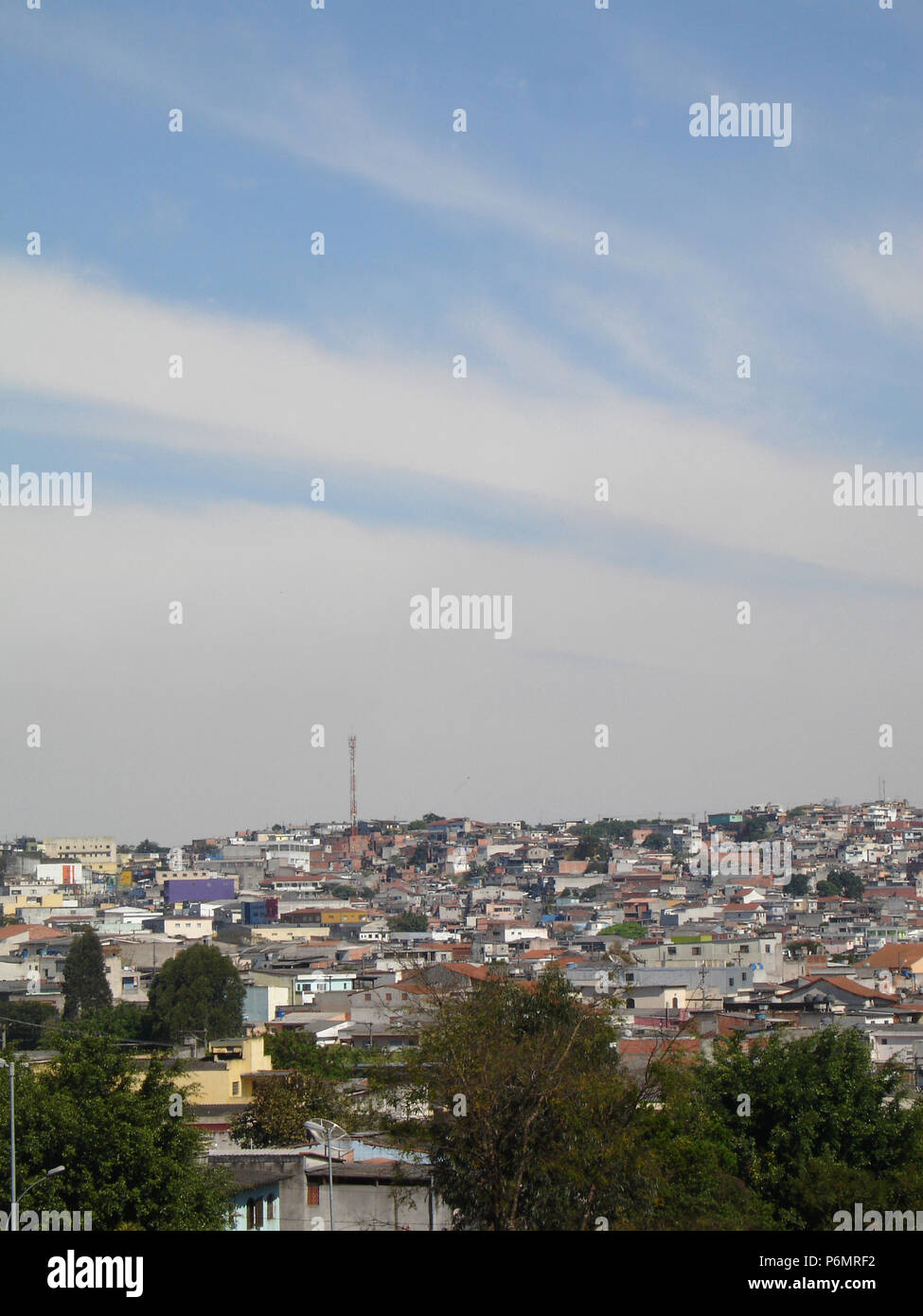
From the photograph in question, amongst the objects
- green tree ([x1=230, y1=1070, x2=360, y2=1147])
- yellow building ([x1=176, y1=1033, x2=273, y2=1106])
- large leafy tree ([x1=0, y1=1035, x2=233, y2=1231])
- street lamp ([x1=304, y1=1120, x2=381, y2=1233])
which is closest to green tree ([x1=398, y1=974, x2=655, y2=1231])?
large leafy tree ([x1=0, y1=1035, x2=233, y2=1231])

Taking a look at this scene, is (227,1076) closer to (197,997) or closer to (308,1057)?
(308,1057)


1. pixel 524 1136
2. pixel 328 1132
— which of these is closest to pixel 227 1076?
pixel 328 1132

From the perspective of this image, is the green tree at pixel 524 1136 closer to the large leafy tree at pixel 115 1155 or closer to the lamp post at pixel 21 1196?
the large leafy tree at pixel 115 1155

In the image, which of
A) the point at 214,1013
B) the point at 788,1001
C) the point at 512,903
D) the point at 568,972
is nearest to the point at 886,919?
the point at 512,903

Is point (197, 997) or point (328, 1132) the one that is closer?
point (328, 1132)

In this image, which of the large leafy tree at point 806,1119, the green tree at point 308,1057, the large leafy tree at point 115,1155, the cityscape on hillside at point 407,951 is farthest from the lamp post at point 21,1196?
the green tree at point 308,1057

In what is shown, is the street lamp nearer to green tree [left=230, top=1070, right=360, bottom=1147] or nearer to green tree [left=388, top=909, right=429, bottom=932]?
green tree [left=230, top=1070, right=360, bottom=1147]
